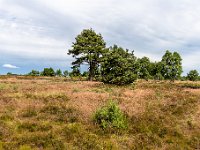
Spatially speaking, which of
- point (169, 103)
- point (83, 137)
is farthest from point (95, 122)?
point (169, 103)

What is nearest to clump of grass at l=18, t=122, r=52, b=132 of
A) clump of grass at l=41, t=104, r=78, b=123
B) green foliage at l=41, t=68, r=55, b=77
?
clump of grass at l=41, t=104, r=78, b=123

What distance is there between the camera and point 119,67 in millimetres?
36625

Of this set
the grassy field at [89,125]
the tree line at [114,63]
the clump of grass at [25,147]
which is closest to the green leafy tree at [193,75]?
the tree line at [114,63]

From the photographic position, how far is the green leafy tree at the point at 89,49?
57.6 m

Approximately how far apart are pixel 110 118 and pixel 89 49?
143ft

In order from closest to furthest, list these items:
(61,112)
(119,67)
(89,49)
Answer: (61,112) < (119,67) < (89,49)

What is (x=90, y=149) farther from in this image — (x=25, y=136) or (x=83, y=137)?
(x=25, y=136)

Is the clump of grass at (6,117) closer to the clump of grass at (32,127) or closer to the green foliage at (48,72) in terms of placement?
the clump of grass at (32,127)

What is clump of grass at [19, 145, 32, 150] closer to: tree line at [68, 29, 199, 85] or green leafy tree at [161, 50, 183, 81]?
tree line at [68, 29, 199, 85]

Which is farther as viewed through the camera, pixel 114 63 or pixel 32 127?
pixel 114 63

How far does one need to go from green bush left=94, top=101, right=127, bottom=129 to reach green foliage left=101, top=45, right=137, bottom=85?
21.3 m

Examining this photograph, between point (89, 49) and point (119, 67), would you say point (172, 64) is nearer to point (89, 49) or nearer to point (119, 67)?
point (89, 49)

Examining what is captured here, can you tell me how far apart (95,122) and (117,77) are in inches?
865

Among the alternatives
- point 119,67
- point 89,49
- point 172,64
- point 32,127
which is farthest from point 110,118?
point 172,64
